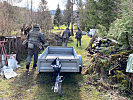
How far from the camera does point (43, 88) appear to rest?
5113 mm

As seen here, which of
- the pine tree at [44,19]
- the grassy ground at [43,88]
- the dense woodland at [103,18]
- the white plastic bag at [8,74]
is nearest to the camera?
the grassy ground at [43,88]

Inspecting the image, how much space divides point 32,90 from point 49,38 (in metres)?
9.56

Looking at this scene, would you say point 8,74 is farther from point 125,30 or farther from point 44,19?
point 44,19

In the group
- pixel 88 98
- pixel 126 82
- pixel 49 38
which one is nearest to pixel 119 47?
pixel 126 82

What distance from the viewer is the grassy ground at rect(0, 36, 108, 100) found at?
14.8 feet

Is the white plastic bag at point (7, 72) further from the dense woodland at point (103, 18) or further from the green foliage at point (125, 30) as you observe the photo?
the green foliage at point (125, 30)

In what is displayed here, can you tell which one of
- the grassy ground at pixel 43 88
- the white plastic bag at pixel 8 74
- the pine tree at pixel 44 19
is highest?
the pine tree at pixel 44 19

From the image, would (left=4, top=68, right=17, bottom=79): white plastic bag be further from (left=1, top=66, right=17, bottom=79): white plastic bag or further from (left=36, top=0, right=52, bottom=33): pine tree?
(left=36, top=0, right=52, bottom=33): pine tree

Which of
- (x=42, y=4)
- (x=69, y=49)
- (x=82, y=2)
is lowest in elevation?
(x=69, y=49)

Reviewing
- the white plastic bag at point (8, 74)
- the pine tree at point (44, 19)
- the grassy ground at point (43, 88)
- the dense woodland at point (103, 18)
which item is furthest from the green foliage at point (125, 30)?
the pine tree at point (44, 19)

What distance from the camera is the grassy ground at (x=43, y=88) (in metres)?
4.50

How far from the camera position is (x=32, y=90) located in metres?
4.93

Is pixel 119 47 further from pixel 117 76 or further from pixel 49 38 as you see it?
pixel 49 38

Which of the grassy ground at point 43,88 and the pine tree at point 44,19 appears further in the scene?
the pine tree at point 44,19
